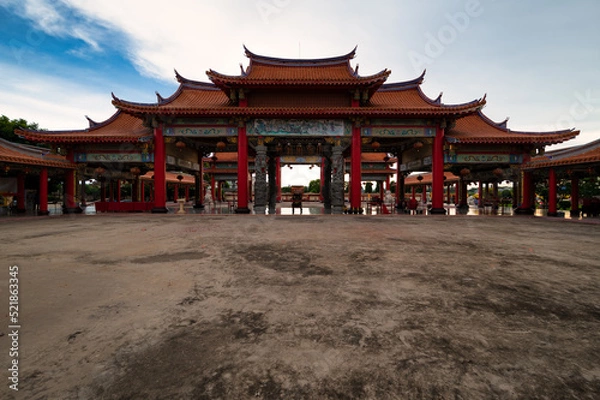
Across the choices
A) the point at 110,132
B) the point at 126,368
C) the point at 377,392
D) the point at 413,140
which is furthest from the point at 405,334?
the point at 110,132

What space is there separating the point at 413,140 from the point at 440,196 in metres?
3.74

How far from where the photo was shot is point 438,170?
13484 millimetres

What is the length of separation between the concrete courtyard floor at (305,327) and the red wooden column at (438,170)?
9311 mm

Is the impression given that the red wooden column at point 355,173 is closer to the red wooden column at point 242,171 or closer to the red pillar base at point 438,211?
the red pillar base at point 438,211

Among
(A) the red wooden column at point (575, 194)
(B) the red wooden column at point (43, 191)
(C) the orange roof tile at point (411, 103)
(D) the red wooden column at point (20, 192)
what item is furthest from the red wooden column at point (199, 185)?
(A) the red wooden column at point (575, 194)

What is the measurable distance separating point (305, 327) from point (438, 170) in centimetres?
1383

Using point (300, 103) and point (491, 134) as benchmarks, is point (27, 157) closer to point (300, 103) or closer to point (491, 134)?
point (300, 103)

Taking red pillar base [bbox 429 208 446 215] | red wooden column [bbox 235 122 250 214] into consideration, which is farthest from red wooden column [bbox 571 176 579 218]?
red wooden column [bbox 235 122 250 214]

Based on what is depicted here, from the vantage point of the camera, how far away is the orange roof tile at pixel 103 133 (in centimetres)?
1276

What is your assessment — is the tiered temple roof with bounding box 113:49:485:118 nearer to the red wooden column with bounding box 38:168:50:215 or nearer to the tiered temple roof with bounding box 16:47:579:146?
the tiered temple roof with bounding box 16:47:579:146

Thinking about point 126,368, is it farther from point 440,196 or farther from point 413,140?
point 413,140

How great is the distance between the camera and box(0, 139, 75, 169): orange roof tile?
11241mm

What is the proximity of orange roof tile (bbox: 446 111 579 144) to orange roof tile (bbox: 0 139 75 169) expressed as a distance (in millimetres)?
20244

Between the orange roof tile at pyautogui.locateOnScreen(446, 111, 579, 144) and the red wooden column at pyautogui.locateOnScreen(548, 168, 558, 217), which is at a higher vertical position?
the orange roof tile at pyautogui.locateOnScreen(446, 111, 579, 144)
